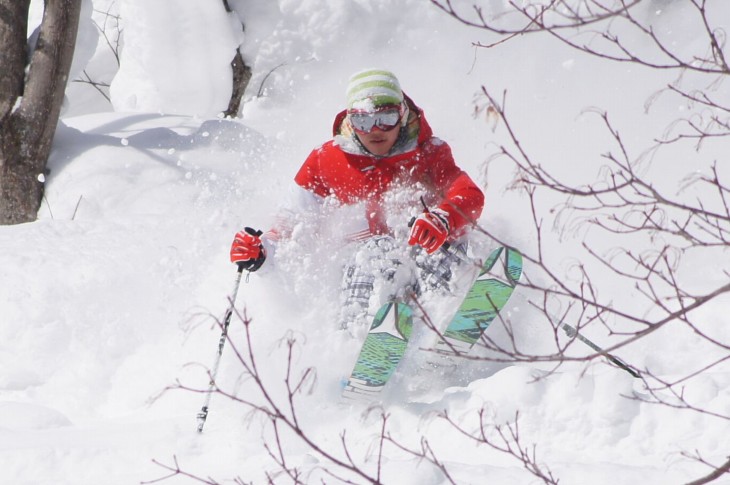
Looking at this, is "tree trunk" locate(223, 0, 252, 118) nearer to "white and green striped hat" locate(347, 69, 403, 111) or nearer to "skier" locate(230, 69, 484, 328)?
"skier" locate(230, 69, 484, 328)

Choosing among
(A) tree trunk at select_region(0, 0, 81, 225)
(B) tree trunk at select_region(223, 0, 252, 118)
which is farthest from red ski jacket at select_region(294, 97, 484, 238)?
(B) tree trunk at select_region(223, 0, 252, 118)

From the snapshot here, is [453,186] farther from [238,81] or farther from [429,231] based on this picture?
[238,81]

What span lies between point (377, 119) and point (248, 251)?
3.12 feet

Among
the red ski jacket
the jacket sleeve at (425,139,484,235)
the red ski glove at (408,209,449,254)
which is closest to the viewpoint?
the red ski glove at (408,209,449,254)

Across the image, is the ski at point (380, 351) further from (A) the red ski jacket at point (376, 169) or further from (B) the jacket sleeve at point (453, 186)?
(A) the red ski jacket at point (376, 169)

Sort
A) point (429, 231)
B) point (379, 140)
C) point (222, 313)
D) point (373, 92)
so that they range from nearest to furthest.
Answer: point (429, 231), point (373, 92), point (379, 140), point (222, 313)

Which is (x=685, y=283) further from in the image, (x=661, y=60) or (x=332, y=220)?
(x=661, y=60)

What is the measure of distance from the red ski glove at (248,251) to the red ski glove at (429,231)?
85 cm

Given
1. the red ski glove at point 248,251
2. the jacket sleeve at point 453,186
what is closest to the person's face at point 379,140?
the jacket sleeve at point 453,186

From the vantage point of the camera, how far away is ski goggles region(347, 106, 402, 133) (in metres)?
3.94

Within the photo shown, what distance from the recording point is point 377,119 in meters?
3.95

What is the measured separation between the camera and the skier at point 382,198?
155 inches

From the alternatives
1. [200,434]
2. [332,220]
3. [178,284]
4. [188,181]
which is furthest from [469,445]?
[188,181]

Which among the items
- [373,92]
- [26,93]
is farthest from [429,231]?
[26,93]
